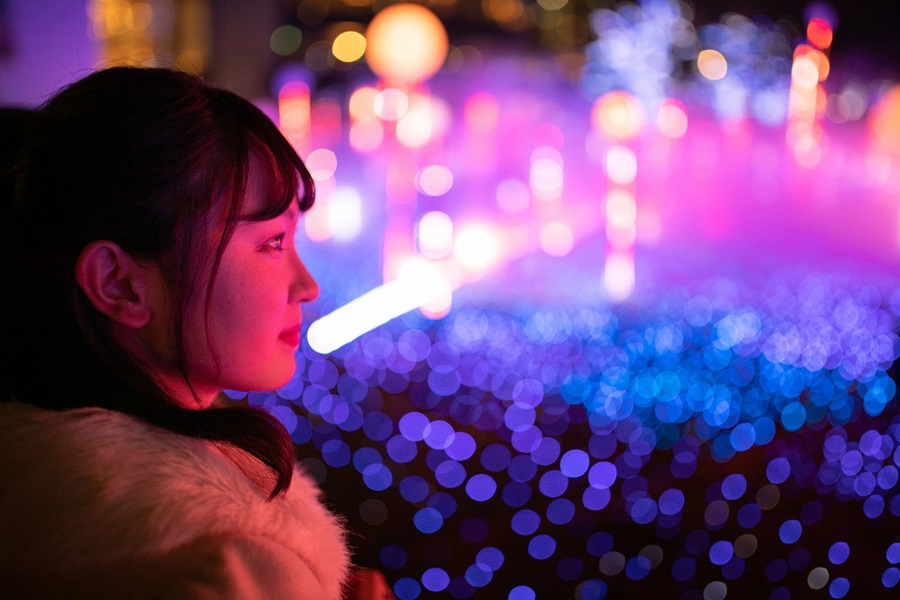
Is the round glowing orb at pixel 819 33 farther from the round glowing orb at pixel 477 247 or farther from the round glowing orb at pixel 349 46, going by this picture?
the round glowing orb at pixel 477 247

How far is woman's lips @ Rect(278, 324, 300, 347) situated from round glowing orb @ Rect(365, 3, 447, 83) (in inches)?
136

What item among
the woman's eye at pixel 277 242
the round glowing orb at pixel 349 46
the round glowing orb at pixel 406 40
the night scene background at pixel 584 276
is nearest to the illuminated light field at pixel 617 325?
the night scene background at pixel 584 276

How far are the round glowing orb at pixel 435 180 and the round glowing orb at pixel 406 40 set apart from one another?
7.31m

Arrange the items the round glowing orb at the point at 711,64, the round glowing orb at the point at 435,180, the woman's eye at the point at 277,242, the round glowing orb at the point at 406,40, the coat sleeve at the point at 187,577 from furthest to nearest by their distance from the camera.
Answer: the round glowing orb at the point at 435,180 < the round glowing orb at the point at 711,64 < the round glowing orb at the point at 406,40 < the woman's eye at the point at 277,242 < the coat sleeve at the point at 187,577

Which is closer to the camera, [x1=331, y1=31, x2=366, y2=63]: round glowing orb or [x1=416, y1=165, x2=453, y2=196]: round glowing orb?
[x1=331, y1=31, x2=366, y2=63]: round glowing orb

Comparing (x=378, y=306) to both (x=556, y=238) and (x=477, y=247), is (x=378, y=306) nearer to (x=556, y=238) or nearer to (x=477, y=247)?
(x=477, y=247)

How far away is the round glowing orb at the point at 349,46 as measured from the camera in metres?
8.30

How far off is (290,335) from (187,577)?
362 mm

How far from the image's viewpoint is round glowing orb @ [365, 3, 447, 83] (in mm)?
4094

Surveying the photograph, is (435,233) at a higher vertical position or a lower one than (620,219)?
lower

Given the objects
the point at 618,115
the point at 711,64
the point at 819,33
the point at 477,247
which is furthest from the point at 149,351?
the point at 477,247

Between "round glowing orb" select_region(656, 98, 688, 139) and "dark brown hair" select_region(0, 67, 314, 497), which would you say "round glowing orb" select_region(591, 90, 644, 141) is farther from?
"dark brown hair" select_region(0, 67, 314, 497)

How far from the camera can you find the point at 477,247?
435 inches

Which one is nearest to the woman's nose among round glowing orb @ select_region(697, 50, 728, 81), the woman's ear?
the woman's ear
